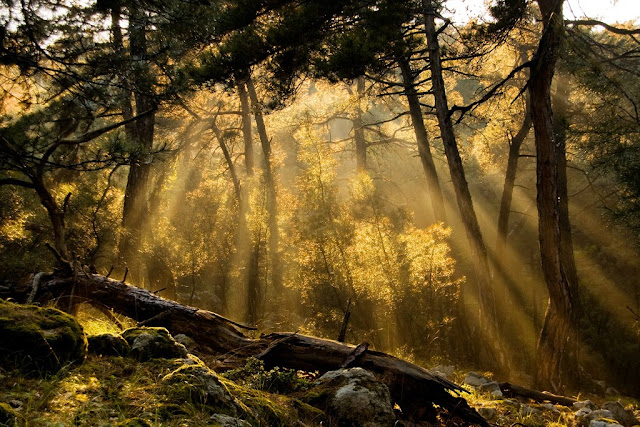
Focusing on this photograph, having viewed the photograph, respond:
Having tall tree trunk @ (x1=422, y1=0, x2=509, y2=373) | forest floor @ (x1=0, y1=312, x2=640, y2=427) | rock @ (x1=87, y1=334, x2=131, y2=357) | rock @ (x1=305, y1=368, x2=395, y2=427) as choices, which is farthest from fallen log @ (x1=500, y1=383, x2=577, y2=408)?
rock @ (x1=87, y1=334, x2=131, y2=357)

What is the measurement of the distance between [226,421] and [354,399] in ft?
3.13

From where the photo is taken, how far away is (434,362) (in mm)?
10539

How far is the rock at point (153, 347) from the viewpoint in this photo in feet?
A: 8.81

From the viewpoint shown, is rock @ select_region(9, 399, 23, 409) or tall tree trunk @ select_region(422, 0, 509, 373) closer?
rock @ select_region(9, 399, 23, 409)

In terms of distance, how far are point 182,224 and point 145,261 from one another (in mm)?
2663

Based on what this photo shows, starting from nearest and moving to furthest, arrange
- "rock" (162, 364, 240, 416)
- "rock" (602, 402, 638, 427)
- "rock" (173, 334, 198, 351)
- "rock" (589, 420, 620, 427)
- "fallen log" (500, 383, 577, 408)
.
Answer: "rock" (162, 364, 240, 416), "rock" (589, 420, 620, 427), "rock" (173, 334, 198, 351), "rock" (602, 402, 638, 427), "fallen log" (500, 383, 577, 408)

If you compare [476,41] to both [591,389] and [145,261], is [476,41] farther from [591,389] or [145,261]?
[145,261]

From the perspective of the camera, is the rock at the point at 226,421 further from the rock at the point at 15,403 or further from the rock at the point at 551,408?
the rock at the point at 551,408

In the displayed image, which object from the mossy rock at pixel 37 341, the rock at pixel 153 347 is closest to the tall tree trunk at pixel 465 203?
the rock at pixel 153 347

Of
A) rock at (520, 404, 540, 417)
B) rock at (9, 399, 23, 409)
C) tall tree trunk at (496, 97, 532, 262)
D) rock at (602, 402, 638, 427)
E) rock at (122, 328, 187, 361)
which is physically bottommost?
rock at (602, 402, 638, 427)

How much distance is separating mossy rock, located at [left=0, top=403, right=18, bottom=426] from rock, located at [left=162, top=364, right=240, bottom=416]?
67 cm

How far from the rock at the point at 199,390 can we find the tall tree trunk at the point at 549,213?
6.38 metres

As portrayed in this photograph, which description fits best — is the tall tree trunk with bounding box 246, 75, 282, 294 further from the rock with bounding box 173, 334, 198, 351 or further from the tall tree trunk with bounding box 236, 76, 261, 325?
the rock with bounding box 173, 334, 198, 351

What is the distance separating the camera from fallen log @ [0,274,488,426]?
337cm
